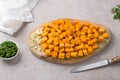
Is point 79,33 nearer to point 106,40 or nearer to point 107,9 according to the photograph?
point 106,40

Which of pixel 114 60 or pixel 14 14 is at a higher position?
pixel 14 14

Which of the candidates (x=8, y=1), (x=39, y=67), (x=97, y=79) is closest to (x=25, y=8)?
(x=8, y=1)

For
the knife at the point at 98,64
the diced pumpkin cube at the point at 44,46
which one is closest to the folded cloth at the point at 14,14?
the diced pumpkin cube at the point at 44,46

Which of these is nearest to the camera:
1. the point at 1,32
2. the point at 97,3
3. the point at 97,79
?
the point at 97,79

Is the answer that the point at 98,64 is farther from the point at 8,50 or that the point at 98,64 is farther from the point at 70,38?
the point at 8,50

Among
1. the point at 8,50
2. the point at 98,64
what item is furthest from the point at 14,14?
the point at 98,64

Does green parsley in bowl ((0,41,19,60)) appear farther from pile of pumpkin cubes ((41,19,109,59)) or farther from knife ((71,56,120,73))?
knife ((71,56,120,73))
